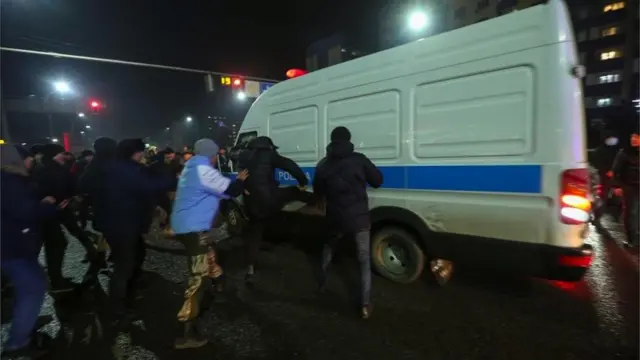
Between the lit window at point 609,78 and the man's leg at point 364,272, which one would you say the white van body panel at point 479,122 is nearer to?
the man's leg at point 364,272

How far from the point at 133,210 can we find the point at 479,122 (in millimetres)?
3419

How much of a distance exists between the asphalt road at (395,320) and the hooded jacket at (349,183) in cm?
96

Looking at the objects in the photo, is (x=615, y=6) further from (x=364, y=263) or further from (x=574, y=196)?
(x=364, y=263)

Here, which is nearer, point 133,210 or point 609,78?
point 133,210

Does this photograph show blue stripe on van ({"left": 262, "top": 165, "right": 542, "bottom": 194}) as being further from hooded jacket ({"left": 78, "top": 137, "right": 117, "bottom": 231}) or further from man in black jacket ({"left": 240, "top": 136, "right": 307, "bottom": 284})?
hooded jacket ({"left": 78, "top": 137, "right": 117, "bottom": 231})

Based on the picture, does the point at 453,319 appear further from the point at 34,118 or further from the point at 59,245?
the point at 34,118

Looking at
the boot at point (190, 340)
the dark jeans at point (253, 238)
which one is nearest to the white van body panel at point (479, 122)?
the dark jeans at point (253, 238)

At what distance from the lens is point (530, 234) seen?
11.4ft

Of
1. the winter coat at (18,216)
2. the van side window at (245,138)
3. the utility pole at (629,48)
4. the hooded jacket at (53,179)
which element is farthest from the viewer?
the utility pole at (629,48)

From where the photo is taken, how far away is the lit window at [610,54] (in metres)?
45.2

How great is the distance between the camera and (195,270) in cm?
328

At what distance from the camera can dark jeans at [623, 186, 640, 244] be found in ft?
18.7

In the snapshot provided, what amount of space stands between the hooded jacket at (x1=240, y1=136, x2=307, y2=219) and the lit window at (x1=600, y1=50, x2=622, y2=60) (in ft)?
183

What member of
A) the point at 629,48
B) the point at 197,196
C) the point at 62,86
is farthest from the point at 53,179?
the point at 629,48
